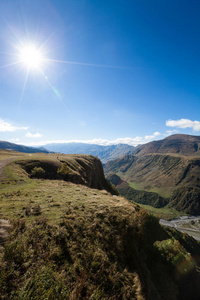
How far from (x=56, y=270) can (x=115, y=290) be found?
479 centimetres

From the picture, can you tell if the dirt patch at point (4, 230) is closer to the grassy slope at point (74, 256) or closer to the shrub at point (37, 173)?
the grassy slope at point (74, 256)

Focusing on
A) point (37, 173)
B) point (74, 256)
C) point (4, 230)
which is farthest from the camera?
point (37, 173)

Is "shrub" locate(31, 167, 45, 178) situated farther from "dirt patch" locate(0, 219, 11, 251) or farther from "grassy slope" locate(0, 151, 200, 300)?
"dirt patch" locate(0, 219, 11, 251)

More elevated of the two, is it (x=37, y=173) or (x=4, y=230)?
(x=4, y=230)

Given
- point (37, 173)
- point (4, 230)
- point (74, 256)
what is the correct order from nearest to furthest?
point (74, 256) < point (4, 230) < point (37, 173)

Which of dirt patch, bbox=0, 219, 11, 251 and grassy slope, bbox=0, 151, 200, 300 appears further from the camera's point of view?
dirt patch, bbox=0, 219, 11, 251

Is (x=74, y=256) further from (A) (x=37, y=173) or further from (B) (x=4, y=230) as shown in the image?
(A) (x=37, y=173)

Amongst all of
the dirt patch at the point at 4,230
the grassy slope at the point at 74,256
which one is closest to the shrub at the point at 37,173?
the grassy slope at the point at 74,256

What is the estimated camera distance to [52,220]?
13.1 metres

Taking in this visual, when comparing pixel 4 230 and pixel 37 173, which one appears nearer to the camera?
pixel 4 230

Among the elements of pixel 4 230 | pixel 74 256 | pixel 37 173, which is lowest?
pixel 74 256

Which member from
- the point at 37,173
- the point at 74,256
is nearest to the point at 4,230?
the point at 74,256

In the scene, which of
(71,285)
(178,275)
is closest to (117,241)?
(71,285)

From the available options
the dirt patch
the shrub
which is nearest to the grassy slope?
the dirt patch
